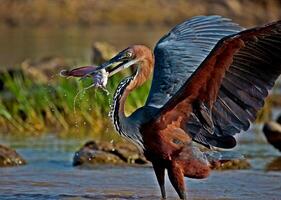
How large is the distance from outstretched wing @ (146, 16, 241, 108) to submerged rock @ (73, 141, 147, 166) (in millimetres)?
1749

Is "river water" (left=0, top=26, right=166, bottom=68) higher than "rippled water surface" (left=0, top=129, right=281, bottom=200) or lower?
lower

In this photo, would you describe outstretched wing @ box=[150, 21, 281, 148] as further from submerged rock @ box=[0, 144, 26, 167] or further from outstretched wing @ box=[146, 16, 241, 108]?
submerged rock @ box=[0, 144, 26, 167]

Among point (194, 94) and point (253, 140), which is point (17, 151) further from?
point (194, 94)

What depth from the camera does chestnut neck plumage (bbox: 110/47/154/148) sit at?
8.37m

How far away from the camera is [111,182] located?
9.91 meters

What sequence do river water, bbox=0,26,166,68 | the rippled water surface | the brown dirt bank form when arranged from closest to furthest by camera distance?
1. the rippled water surface
2. river water, bbox=0,26,166,68
3. the brown dirt bank

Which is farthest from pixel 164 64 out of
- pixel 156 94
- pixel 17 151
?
pixel 17 151

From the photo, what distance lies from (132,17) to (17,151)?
23.1m

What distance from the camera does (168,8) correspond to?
34469 mm

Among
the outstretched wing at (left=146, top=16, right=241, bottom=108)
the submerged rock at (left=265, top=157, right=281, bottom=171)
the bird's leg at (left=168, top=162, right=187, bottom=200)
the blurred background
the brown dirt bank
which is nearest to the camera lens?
the bird's leg at (left=168, top=162, right=187, bottom=200)

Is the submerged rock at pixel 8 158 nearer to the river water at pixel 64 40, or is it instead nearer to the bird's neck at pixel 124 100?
the bird's neck at pixel 124 100

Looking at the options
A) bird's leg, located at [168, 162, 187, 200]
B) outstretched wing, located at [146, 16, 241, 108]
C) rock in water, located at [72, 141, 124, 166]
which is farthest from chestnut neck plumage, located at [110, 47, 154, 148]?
rock in water, located at [72, 141, 124, 166]

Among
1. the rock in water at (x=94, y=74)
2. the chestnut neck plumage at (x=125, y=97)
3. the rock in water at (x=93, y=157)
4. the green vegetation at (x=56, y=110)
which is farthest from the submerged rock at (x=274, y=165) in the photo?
the rock in water at (x=94, y=74)

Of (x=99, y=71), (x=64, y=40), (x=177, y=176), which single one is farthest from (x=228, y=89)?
(x=64, y=40)
